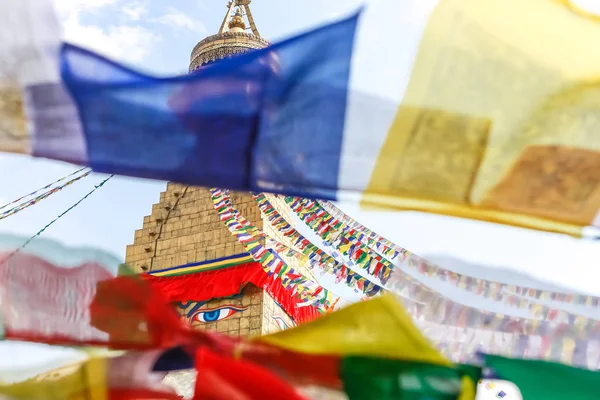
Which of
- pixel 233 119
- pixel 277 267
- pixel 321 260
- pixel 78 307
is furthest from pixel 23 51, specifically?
pixel 277 267

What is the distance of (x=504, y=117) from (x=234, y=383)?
135 centimetres

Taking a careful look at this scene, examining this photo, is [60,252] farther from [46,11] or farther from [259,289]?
[259,289]

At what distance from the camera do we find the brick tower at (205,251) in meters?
10.2

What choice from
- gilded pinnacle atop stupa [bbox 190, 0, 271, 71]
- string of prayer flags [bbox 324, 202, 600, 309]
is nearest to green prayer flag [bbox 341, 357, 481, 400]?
string of prayer flags [bbox 324, 202, 600, 309]

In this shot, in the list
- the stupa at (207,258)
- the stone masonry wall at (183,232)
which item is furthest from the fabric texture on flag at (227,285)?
the stone masonry wall at (183,232)

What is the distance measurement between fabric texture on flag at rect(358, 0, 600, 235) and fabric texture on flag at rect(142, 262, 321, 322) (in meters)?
7.17

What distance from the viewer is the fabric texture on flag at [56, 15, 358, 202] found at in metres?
2.75

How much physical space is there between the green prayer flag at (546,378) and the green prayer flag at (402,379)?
105 millimetres

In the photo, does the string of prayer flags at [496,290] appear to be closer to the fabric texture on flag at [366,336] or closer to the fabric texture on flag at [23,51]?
the fabric texture on flag at [366,336]

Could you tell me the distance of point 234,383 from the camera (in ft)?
8.05

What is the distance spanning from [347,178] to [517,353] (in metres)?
0.91

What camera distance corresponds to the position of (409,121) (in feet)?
8.87

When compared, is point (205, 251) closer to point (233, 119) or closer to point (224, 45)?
point (224, 45)

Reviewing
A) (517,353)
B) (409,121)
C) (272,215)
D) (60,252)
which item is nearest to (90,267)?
(60,252)
